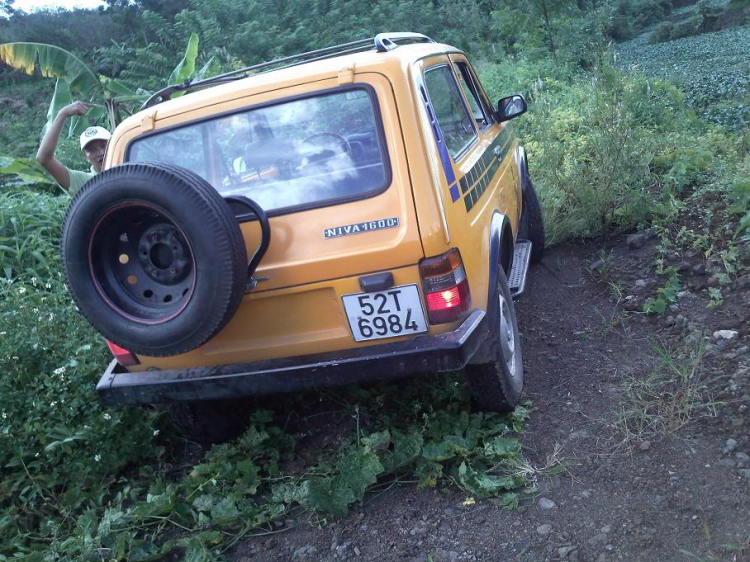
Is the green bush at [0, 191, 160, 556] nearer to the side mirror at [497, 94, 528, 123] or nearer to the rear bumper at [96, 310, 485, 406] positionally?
the rear bumper at [96, 310, 485, 406]

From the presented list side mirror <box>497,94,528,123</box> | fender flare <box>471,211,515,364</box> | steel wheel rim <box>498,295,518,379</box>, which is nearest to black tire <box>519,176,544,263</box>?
side mirror <box>497,94,528,123</box>

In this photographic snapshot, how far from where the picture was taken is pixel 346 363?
3.14 m

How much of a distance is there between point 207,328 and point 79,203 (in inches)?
29.6

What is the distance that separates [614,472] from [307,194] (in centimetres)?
183

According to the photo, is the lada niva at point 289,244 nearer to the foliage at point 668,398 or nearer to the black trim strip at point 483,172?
the black trim strip at point 483,172

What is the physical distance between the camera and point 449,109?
4.04m

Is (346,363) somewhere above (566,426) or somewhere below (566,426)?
above

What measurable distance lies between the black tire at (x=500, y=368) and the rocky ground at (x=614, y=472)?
0.20 metres

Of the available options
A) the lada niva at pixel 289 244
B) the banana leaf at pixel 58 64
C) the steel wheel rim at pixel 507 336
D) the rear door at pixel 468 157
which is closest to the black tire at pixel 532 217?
the rear door at pixel 468 157

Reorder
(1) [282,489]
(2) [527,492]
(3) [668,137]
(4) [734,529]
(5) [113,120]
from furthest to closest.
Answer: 1. (3) [668,137]
2. (5) [113,120]
3. (1) [282,489]
4. (2) [527,492]
5. (4) [734,529]

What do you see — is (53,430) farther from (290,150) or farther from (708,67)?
(708,67)

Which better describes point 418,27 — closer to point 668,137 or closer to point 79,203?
point 668,137

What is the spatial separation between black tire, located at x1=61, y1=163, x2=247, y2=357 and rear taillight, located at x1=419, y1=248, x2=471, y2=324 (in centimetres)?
77

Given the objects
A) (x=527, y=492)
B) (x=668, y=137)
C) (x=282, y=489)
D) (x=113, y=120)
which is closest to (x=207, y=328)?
(x=282, y=489)
